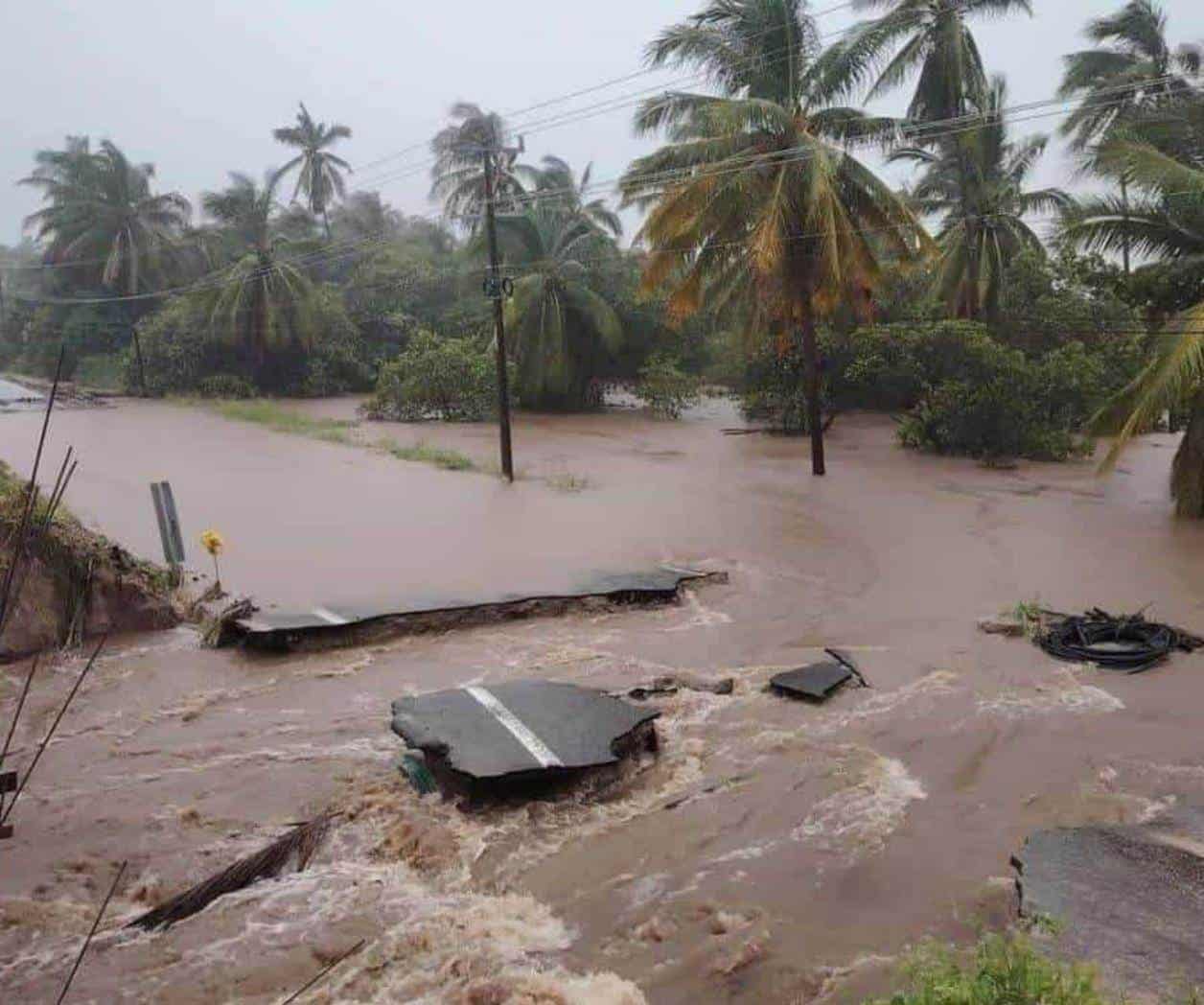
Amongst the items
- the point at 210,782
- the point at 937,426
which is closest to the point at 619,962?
the point at 210,782

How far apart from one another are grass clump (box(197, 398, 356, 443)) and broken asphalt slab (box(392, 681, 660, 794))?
18226 millimetres

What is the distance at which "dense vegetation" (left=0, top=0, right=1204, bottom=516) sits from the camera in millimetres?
15180

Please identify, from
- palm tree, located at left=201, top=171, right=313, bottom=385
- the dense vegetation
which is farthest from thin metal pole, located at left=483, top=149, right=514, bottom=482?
palm tree, located at left=201, top=171, right=313, bottom=385

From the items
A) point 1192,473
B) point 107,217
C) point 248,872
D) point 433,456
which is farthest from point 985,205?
point 107,217

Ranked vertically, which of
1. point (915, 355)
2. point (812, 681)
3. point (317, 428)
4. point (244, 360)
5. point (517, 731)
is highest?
point (244, 360)

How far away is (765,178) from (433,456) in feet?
28.8

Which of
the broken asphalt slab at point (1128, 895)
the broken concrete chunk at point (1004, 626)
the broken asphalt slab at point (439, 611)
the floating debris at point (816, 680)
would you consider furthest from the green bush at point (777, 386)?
the broken asphalt slab at point (1128, 895)

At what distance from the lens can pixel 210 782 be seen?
5887 mm

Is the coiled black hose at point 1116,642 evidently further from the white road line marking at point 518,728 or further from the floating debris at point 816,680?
the white road line marking at point 518,728

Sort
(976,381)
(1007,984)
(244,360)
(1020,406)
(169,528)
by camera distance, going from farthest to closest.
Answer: (244,360), (976,381), (1020,406), (169,528), (1007,984)

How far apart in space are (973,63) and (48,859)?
2260 centimetres

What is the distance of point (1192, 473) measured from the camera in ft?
43.2

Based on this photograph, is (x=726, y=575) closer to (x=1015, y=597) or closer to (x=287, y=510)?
(x=1015, y=597)

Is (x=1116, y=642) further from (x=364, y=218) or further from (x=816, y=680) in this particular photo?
(x=364, y=218)
